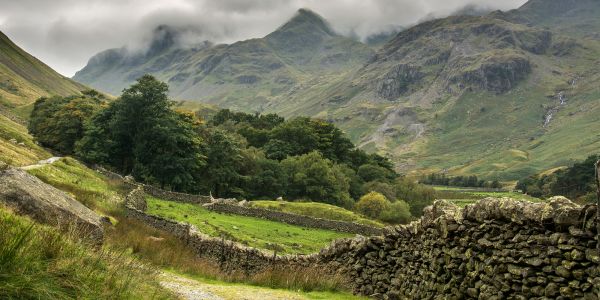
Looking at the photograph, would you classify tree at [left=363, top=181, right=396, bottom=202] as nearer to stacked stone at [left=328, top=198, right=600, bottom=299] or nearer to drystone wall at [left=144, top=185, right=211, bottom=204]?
drystone wall at [left=144, top=185, right=211, bottom=204]

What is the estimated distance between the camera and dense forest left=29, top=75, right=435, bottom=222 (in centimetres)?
6144

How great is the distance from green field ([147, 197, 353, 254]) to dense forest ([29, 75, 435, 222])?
16361mm

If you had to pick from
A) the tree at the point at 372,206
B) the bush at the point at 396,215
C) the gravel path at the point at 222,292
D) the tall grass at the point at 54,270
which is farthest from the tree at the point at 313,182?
the tall grass at the point at 54,270

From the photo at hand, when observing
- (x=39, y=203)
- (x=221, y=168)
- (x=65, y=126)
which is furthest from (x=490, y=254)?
(x=65, y=126)

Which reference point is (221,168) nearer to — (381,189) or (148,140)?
(148,140)

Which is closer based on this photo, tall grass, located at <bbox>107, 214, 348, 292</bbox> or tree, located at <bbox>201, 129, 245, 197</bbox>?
tall grass, located at <bbox>107, 214, 348, 292</bbox>

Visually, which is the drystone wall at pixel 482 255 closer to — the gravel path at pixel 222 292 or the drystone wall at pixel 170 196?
the gravel path at pixel 222 292

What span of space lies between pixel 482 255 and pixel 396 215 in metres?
62.6

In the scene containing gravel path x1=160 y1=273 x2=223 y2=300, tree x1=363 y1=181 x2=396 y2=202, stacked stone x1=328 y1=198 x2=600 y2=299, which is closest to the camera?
stacked stone x1=328 y1=198 x2=600 y2=299

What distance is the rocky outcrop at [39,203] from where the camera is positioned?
11.7 metres

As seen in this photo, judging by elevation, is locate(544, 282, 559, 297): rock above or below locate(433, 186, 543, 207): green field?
below

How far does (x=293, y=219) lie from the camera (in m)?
48.2

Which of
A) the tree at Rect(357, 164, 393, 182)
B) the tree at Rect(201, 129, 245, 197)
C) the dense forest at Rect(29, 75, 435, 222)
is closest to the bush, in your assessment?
the dense forest at Rect(29, 75, 435, 222)

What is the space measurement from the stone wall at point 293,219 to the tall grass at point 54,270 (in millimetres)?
38831
